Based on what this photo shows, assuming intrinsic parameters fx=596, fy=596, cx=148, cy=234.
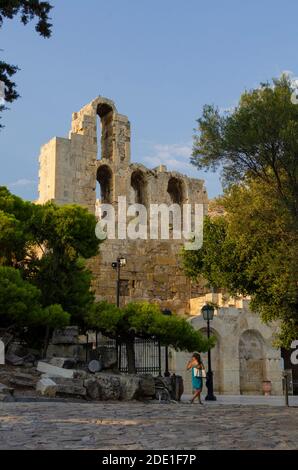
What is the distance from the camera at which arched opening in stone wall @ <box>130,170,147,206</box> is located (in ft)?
133

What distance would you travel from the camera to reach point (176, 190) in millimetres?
43250

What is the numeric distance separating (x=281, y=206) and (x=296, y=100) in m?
3.26

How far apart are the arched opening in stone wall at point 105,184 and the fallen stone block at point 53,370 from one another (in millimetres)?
20111

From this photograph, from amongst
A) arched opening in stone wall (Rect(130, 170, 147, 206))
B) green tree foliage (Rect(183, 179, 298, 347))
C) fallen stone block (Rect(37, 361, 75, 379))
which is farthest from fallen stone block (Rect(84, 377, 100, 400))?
arched opening in stone wall (Rect(130, 170, 147, 206))

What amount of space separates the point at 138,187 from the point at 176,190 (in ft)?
11.1

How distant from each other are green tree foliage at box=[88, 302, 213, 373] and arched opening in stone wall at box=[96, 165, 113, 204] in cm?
1811

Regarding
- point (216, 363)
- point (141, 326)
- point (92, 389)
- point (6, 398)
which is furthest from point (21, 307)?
point (216, 363)

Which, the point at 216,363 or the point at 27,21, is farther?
the point at 216,363

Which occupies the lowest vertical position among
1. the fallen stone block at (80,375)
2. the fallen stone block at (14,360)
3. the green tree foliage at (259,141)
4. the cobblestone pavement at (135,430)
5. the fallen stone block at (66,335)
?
the cobblestone pavement at (135,430)

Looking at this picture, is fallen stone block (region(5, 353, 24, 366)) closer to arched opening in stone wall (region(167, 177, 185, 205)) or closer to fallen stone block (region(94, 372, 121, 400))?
fallen stone block (region(94, 372, 121, 400))

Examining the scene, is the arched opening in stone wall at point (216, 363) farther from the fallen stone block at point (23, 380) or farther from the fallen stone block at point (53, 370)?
the fallen stone block at point (23, 380)

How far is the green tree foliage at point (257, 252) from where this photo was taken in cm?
1770

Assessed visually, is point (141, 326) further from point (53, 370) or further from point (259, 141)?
point (259, 141)

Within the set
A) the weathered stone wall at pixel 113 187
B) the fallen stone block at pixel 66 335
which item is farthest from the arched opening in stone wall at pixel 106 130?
the fallen stone block at pixel 66 335
